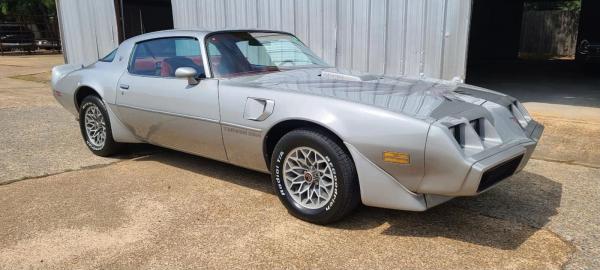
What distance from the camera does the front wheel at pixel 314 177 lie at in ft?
10.5

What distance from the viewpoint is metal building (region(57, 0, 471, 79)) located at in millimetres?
6523

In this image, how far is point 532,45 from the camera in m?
22.8

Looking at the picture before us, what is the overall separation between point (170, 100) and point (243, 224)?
1.42 m

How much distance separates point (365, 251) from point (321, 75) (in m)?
1.76

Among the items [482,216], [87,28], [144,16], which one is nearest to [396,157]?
[482,216]

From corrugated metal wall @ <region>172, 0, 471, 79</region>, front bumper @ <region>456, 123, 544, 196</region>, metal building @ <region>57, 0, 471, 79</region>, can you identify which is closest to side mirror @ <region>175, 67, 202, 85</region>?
metal building @ <region>57, 0, 471, 79</region>

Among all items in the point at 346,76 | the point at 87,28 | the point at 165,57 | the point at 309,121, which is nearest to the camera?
the point at 309,121

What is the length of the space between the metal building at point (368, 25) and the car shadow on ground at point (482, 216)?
180cm

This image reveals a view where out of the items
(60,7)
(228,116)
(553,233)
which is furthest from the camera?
(60,7)

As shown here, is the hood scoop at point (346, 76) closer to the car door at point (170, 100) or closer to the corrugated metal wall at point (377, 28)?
the car door at point (170, 100)

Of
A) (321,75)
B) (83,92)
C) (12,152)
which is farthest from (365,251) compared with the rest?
(12,152)

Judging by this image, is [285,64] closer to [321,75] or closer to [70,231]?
[321,75]

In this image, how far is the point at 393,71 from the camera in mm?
7055

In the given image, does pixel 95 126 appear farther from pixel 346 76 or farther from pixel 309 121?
pixel 309 121
